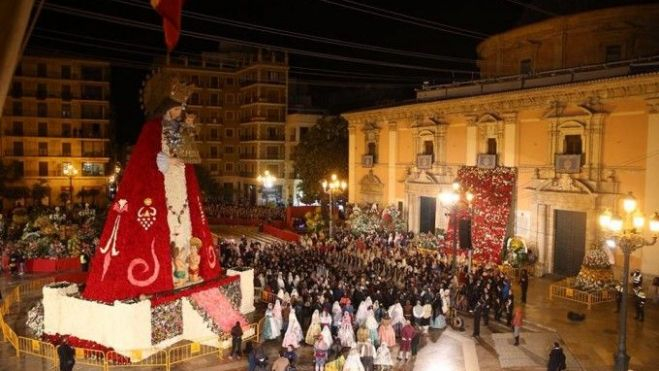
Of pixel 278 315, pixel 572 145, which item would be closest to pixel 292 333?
pixel 278 315

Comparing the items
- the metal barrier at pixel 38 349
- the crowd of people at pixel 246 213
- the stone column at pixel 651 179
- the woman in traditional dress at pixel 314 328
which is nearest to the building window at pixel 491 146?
the stone column at pixel 651 179

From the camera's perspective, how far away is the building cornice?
22031 mm

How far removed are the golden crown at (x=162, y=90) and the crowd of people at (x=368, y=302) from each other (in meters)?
7.11

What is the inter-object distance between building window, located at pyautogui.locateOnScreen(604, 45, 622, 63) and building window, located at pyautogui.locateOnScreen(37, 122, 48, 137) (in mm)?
50446

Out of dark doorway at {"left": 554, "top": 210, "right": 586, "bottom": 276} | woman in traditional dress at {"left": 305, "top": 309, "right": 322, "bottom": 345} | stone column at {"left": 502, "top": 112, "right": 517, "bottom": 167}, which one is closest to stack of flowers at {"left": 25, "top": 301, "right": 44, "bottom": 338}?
woman in traditional dress at {"left": 305, "top": 309, "right": 322, "bottom": 345}

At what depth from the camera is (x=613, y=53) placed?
2714cm

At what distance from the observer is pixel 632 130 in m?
22.6

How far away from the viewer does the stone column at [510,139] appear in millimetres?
27531

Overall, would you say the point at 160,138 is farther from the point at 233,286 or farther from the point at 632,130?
the point at 632,130

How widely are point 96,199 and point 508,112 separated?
4551 cm

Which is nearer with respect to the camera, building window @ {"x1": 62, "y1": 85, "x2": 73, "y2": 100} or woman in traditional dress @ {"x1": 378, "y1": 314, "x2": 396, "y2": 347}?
woman in traditional dress @ {"x1": 378, "y1": 314, "x2": 396, "y2": 347}

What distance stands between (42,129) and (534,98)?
157 feet

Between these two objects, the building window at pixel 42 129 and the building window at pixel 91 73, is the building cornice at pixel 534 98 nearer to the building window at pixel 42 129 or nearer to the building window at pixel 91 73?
the building window at pixel 91 73

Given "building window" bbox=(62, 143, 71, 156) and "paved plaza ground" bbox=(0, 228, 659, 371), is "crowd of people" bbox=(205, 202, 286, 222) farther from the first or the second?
"paved plaza ground" bbox=(0, 228, 659, 371)
